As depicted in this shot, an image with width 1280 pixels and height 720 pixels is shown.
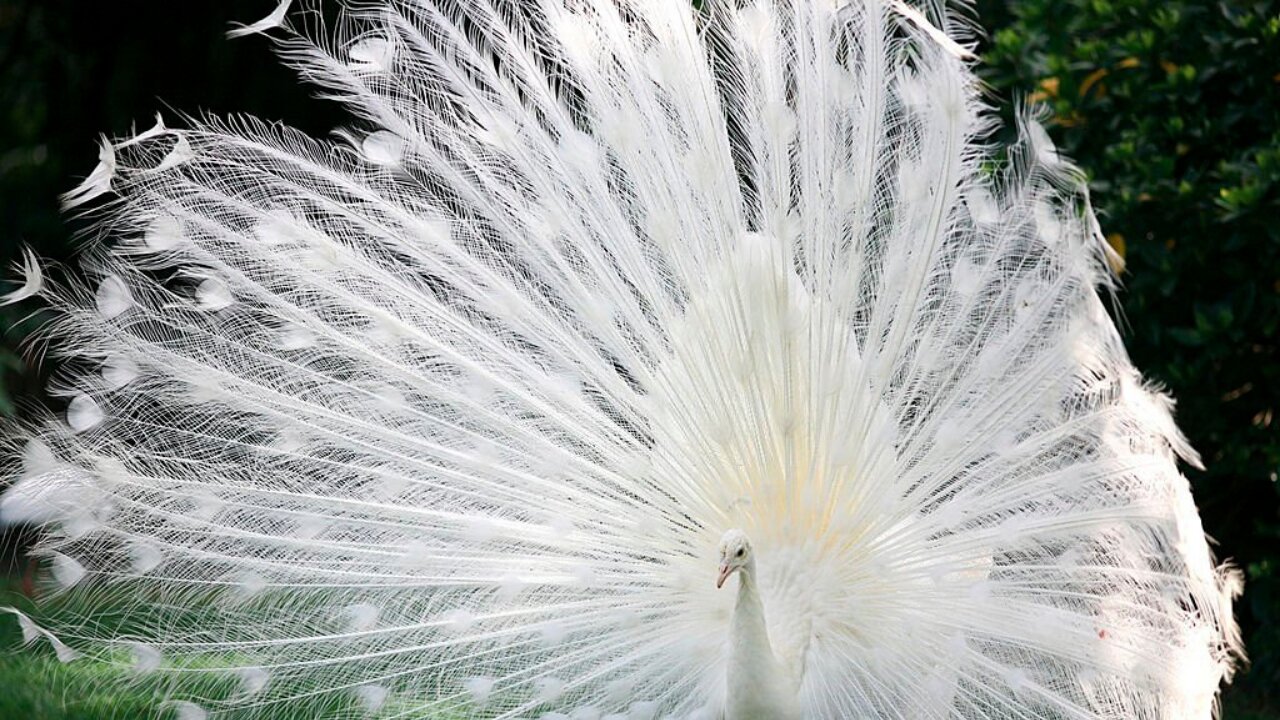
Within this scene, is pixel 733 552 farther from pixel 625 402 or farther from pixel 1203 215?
pixel 1203 215

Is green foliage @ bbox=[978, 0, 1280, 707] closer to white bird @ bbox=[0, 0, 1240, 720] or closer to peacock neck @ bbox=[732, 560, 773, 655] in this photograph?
white bird @ bbox=[0, 0, 1240, 720]

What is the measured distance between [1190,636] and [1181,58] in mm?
2512

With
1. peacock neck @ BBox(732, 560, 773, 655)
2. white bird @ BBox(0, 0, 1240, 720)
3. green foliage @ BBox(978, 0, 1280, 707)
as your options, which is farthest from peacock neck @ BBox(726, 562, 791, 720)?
green foliage @ BBox(978, 0, 1280, 707)

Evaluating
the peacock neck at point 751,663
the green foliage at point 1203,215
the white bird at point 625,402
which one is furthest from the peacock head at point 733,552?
the green foliage at point 1203,215

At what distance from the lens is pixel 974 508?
3869 mm

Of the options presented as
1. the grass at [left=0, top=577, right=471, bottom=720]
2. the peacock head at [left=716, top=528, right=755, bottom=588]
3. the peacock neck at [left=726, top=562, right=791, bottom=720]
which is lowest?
the grass at [left=0, top=577, right=471, bottom=720]

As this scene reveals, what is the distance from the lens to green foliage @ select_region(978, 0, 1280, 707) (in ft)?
17.3

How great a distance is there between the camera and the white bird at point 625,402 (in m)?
3.81

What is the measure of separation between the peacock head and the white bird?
270 mm

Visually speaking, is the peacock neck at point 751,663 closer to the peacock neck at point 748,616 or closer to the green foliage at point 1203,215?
the peacock neck at point 748,616

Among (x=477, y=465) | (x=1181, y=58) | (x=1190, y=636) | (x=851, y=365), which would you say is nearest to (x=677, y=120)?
(x=851, y=365)

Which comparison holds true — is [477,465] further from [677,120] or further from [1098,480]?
[1098,480]

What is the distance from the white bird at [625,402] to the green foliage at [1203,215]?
1435 millimetres

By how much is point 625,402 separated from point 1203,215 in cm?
249
